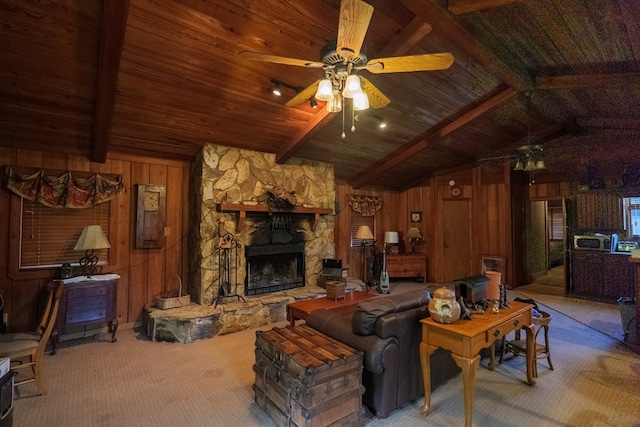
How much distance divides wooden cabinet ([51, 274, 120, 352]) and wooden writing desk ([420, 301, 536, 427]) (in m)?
3.63

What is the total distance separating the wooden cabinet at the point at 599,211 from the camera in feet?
18.3

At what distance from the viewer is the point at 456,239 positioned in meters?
7.25

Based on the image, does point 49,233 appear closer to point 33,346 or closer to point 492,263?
point 33,346

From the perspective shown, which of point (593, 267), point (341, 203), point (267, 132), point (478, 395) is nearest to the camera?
point (478, 395)

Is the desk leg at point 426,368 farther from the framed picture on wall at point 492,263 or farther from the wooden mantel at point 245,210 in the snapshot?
the framed picture on wall at point 492,263

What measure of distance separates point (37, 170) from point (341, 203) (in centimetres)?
506

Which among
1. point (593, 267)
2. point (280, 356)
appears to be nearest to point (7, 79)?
point (280, 356)

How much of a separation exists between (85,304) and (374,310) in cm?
341

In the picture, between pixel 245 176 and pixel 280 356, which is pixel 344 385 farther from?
pixel 245 176

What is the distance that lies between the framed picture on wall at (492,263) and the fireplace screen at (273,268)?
417 cm

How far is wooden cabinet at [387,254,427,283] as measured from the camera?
23.4ft

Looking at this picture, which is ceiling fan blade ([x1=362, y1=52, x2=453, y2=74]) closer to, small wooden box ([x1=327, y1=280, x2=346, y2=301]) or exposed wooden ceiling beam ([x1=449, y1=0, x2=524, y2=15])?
exposed wooden ceiling beam ([x1=449, y1=0, x2=524, y2=15])

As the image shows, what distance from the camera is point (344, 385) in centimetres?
204

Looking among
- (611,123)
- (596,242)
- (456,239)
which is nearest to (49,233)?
(456,239)
